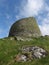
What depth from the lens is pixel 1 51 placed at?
36062 mm

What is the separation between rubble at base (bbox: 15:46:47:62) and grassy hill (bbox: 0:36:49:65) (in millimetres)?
990

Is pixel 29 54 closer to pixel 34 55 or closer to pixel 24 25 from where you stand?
pixel 34 55

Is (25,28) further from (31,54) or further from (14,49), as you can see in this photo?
(31,54)

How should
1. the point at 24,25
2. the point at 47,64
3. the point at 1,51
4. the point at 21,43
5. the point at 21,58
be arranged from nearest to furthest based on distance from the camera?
1. the point at 47,64
2. the point at 21,58
3. the point at 1,51
4. the point at 21,43
5. the point at 24,25

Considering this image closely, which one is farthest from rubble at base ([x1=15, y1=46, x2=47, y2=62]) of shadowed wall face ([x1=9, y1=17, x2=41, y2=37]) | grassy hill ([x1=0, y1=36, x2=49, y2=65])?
shadowed wall face ([x1=9, y1=17, x2=41, y2=37])

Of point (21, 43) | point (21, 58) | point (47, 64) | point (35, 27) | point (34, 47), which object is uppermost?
point (35, 27)

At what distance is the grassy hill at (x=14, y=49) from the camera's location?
99.0ft

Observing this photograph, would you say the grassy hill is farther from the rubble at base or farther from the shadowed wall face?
the shadowed wall face

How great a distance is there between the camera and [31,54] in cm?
3375

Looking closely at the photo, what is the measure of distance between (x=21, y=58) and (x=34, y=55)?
82.2 inches

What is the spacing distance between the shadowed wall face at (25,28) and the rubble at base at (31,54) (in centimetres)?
1208

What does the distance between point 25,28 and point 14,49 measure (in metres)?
13.1

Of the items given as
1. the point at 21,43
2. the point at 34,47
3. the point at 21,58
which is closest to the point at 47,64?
the point at 21,58

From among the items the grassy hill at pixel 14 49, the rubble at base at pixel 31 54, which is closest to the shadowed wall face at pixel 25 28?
the grassy hill at pixel 14 49
